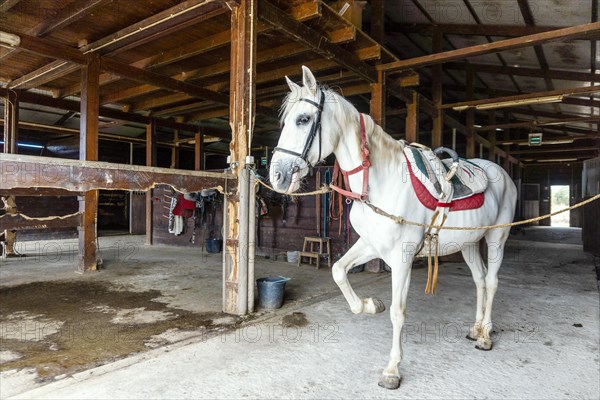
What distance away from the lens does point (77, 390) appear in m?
1.89

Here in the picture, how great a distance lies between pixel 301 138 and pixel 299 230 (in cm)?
439

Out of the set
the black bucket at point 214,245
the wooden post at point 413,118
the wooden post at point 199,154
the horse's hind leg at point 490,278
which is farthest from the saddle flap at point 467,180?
the wooden post at point 199,154

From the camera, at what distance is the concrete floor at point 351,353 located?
6.46ft

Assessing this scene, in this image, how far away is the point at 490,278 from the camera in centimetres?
288

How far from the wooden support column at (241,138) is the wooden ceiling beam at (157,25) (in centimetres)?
23

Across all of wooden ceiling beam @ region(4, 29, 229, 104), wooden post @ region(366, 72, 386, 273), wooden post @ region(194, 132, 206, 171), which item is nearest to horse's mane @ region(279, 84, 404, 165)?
wooden post @ region(366, 72, 386, 273)

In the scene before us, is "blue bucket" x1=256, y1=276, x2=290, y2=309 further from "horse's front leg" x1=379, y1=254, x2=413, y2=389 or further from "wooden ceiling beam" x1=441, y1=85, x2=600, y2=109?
"wooden ceiling beam" x1=441, y1=85, x2=600, y2=109

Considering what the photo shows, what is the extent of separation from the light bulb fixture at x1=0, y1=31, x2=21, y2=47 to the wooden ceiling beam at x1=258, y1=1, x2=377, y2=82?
2768 millimetres

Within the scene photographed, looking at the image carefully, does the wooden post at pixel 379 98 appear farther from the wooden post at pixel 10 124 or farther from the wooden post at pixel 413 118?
the wooden post at pixel 10 124

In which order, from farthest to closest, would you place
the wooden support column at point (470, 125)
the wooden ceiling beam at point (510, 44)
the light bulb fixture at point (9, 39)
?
the wooden support column at point (470, 125) → the light bulb fixture at point (9, 39) → the wooden ceiling beam at point (510, 44)

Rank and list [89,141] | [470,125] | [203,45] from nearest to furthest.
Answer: [203,45], [89,141], [470,125]

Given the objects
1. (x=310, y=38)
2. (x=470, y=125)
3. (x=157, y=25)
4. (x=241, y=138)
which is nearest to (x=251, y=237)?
(x=241, y=138)

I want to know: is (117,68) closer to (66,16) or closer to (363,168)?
(66,16)

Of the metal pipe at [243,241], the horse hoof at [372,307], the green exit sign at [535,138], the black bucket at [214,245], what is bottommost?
the black bucket at [214,245]
